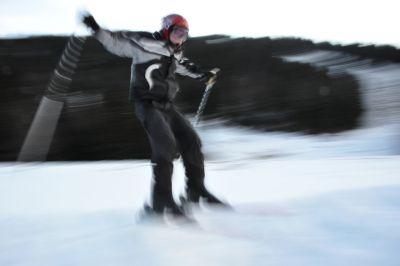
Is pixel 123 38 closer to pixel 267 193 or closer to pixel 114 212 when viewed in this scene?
pixel 114 212

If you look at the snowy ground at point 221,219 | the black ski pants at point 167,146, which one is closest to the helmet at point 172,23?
the black ski pants at point 167,146

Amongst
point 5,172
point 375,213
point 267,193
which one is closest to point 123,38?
point 267,193

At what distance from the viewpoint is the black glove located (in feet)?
9.58

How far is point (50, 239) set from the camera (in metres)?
2.52

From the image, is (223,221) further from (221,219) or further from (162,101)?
(162,101)

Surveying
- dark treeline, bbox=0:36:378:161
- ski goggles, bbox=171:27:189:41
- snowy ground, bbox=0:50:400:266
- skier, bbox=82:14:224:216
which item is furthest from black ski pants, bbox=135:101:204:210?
dark treeline, bbox=0:36:378:161

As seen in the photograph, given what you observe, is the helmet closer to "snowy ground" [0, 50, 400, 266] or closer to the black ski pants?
the black ski pants

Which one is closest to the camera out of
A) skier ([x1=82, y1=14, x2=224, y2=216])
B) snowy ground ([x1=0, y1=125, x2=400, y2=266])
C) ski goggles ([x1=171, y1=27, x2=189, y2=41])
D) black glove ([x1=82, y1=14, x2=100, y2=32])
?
snowy ground ([x1=0, y1=125, x2=400, y2=266])

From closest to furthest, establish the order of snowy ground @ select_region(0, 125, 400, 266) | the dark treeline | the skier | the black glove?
snowy ground @ select_region(0, 125, 400, 266)
the black glove
the skier
the dark treeline

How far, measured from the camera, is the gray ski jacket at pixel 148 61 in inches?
122

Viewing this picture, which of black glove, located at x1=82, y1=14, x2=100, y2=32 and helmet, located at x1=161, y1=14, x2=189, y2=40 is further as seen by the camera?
helmet, located at x1=161, y1=14, x2=189, y2=40

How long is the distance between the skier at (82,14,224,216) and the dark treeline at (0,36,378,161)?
494 inches

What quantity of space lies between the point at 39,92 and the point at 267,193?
14.9m

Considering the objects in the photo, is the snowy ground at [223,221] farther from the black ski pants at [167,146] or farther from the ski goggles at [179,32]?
the ski goggles at [179,32]
